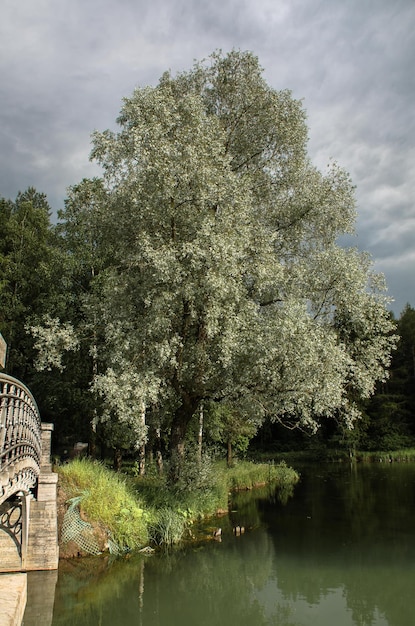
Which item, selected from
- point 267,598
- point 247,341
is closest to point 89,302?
point 247,341

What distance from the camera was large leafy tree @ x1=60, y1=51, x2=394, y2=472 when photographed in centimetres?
1798

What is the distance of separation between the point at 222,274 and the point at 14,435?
10496mm

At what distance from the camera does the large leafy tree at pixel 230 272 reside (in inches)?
708

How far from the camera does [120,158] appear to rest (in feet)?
67.1

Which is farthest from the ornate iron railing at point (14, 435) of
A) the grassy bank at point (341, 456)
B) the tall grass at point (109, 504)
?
the grassy bank at point (341, 456)

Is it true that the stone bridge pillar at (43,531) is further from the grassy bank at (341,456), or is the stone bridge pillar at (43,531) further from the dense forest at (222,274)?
the grassy bank at (341,456)

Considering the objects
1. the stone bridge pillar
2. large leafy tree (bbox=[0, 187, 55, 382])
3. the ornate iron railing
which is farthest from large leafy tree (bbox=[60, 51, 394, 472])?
large leafy tree (bbox=[0, 187, 55, 382])

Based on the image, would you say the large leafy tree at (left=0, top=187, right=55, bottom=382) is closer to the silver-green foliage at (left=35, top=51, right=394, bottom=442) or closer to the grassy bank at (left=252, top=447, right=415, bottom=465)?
the silver-green foliage at (left=35, top=51, right=394, bottom=442)

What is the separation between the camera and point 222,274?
1809 centimetres

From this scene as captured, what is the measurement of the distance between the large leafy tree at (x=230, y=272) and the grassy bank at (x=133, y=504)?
184cm

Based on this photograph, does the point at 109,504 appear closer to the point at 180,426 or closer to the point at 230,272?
the point at 180,426

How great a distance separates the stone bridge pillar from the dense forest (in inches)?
135

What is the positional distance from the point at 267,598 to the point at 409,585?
11.7 ft

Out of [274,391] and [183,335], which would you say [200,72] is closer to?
[183,335]
